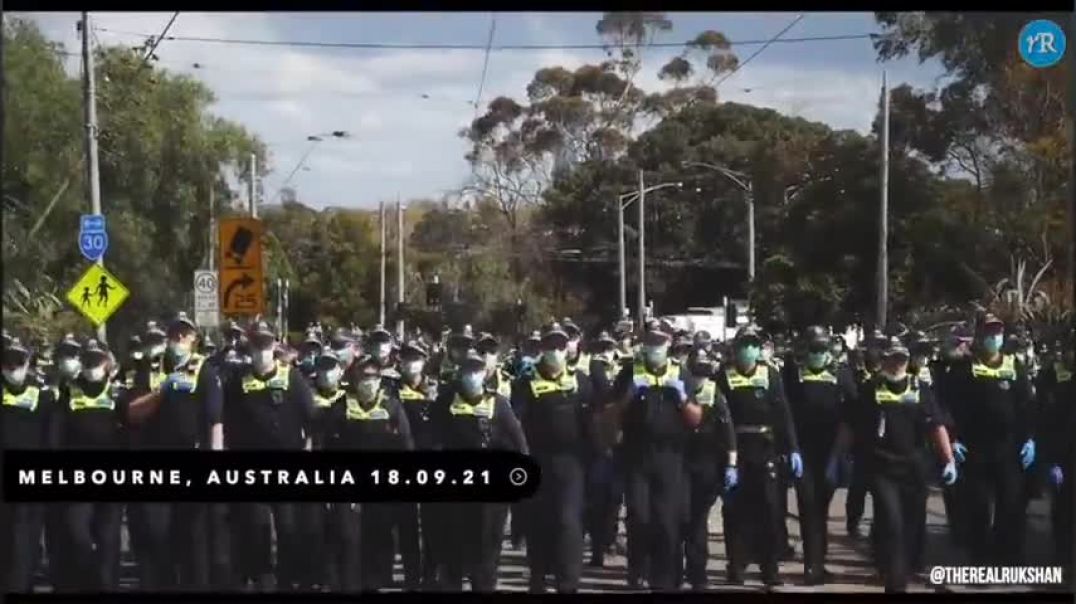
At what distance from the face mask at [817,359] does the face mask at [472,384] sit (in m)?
1.28

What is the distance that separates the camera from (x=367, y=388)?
5.99 metres

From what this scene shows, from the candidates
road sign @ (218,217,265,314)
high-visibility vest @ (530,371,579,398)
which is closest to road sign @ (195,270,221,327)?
road sign @ (218,217,265,314)

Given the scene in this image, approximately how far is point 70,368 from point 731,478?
101 inches

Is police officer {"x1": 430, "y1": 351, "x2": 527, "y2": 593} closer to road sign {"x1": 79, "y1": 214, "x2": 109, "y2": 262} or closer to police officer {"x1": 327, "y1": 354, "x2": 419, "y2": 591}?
police officer {"x1": 327, "y1": 354, "x2": 419, "y2": 591}

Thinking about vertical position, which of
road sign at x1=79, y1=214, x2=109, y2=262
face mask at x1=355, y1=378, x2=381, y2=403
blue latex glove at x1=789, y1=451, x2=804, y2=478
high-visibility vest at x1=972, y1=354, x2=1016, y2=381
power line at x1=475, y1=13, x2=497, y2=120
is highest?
power line at x1=475, y1=13, x2=497, y2=120

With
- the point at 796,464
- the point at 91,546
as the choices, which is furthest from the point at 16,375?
the point at 796,464

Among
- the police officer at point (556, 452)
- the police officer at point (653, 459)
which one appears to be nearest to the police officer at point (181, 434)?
the police officer at point (556, 452)

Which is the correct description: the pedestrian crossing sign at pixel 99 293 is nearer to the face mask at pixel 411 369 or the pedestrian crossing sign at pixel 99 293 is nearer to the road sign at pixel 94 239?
the road sign at pixel 94 239

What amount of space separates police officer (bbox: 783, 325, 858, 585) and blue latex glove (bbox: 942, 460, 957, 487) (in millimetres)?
433

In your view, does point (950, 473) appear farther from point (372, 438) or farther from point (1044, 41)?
point (372, 438)

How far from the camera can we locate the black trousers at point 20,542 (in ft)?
19.2

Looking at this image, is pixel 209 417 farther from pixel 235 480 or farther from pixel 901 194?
pixel 901 194

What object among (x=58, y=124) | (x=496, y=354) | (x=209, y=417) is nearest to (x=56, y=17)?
(x=58, y=124)

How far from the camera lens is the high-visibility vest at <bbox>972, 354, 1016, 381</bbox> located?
237 inches
